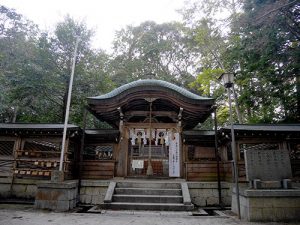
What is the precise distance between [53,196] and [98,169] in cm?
330

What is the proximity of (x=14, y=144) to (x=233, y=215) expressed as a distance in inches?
421

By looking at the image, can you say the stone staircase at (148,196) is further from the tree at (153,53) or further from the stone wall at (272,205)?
the tree at (153,53)

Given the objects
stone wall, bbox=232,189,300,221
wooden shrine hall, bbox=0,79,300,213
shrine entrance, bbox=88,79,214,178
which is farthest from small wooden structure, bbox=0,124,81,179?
stone wall, bbox=232,189,300,221

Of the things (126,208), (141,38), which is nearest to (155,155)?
(126,208)

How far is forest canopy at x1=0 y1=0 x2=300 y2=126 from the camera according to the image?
35.6 ft

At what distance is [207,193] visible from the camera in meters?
10.0

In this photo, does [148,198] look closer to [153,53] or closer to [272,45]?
[272,45]

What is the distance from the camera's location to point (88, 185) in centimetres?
1000

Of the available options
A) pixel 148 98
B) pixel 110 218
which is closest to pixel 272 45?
pixel 148 98

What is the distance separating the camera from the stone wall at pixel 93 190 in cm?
988

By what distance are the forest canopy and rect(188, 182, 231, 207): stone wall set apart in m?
6.09

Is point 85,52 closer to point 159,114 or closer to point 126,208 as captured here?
point 159,114

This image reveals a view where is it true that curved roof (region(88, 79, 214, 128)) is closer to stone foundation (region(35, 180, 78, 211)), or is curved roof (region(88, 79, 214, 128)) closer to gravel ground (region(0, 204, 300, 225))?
stone foundation (region(35, 180, 78, 211))

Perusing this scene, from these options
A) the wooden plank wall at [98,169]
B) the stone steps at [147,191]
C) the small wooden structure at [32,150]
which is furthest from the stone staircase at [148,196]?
the small wooden structure at [32,150]
